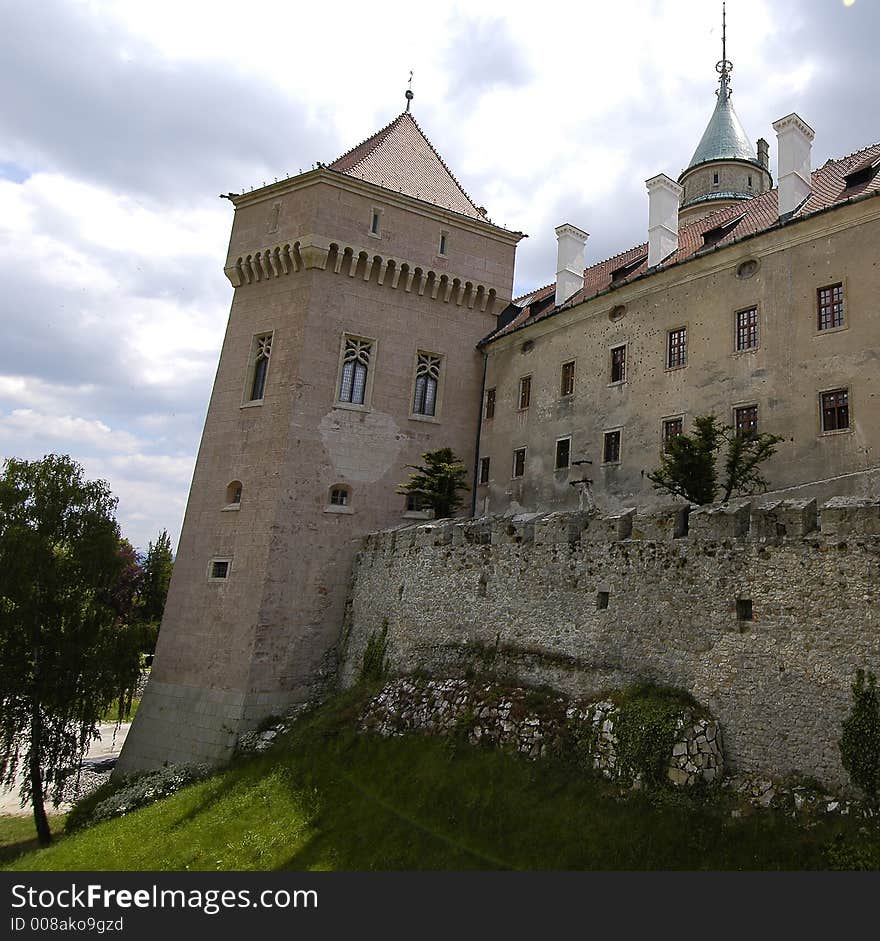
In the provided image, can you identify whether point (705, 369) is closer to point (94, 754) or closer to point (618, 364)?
point (618, 364)

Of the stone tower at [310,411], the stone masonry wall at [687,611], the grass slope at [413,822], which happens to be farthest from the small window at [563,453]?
the grass slope at [413,822]

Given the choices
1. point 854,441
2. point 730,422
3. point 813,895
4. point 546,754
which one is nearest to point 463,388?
point 730,422

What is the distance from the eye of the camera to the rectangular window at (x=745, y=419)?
765 inches

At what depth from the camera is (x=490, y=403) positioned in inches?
1110

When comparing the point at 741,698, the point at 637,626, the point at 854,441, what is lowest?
the point at 741,698

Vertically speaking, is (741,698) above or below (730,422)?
below

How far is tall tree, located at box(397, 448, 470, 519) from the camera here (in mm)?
24562

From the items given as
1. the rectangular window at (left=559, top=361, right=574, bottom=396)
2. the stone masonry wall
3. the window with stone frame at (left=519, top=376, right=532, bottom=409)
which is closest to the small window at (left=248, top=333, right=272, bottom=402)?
the window with stone frame at (left=519, top=376, right=532, bottom=409)

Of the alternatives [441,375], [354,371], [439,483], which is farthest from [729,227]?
[354,371]

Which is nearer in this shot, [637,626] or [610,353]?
[637,626]

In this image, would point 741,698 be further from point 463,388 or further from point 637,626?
point 463,388

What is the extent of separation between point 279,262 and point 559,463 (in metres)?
12.8

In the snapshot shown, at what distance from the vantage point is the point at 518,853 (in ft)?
39.5

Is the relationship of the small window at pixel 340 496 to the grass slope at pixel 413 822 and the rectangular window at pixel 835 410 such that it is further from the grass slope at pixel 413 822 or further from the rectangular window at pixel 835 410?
the rectangular window at pixel 835 410
